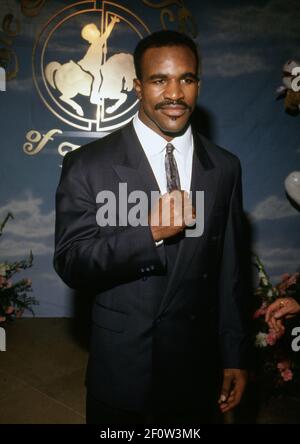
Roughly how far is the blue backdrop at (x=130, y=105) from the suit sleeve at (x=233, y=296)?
2273 mm

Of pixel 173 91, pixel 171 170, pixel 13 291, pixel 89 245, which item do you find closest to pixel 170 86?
pixel 173 91

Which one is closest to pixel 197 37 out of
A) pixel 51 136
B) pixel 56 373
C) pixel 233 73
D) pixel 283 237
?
pixel 233 73

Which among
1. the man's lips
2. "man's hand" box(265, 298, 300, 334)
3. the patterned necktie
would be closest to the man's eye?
the man's lips

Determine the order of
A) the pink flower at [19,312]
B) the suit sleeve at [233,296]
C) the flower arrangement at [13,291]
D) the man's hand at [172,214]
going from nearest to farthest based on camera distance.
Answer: the man's hand at [172,214] < the suit sleeve at [233,296] < the flower arrangement at [13,291] < the pink flower at [19,312]

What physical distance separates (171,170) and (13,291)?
2901mm

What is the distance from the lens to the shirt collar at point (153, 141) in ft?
5.29

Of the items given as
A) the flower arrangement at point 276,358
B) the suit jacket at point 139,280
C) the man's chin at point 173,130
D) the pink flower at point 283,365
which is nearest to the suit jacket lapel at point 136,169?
the suit jacket at point 139,280

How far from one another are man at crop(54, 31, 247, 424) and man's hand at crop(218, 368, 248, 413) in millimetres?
98

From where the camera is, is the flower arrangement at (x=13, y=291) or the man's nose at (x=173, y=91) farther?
the flower arrangement at (x=13, y=291)

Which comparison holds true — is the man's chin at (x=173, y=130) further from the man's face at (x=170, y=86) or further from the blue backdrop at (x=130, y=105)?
the blue backdrop at (x=130, y=105)

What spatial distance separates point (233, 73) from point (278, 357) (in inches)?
93.5

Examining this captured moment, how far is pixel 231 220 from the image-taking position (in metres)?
1.72

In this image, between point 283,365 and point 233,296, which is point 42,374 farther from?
point 233,296

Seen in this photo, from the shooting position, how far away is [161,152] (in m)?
1.62
